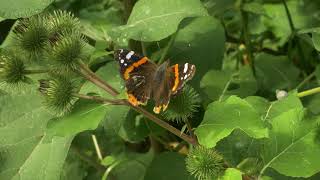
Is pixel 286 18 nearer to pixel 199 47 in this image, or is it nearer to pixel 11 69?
pixel 199 47

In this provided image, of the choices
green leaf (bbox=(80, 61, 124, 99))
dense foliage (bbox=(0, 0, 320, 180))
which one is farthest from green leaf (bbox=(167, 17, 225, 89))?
green leaf (bbox=(80, 61, 124, 99))

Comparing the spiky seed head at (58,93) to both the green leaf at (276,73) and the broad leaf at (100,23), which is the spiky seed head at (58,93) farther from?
the green leaf at (276,73)

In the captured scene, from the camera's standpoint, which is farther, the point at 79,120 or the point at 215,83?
the point at 215,83

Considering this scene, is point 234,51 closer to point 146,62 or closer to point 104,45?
point 104,45

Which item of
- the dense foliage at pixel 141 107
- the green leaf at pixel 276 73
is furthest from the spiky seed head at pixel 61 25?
the green leaf at pixel 276 73

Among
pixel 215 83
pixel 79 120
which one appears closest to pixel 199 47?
pixel 215 83
